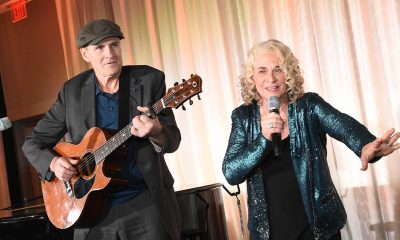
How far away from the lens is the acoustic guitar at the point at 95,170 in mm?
2576

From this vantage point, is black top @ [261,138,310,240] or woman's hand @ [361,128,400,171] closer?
woman's hand @ [361,128,400,171]

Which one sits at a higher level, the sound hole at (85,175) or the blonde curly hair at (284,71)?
the blonde curly hair at (284,71)

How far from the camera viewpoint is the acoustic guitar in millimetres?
2576

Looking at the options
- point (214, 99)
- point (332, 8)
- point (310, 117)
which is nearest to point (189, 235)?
point (214, 99)

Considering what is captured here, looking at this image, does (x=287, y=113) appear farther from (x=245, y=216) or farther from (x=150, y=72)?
(x=245, y=216)

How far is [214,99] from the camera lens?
5.16m

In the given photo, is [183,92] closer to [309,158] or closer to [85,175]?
[309,158]

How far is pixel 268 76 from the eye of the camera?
8.48 ft

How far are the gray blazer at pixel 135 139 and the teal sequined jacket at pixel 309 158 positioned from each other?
343mm

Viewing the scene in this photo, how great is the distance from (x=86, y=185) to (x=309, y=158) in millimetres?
1238

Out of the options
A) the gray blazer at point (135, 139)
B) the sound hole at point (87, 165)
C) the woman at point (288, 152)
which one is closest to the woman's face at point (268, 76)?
the woman at point (288, 152)

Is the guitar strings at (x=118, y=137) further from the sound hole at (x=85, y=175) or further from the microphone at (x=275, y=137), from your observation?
the microphone at (x=275, y=137)

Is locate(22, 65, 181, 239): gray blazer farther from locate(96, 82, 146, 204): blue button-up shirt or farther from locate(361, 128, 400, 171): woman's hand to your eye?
locate(361, 128, 400, 171): woman's hand

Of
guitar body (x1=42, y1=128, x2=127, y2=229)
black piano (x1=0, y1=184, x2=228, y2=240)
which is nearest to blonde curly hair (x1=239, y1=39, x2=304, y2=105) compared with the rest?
guitar body (x1=42, y1=128, x2=127, y2=229)
